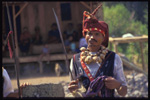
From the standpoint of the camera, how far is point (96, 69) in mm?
2609

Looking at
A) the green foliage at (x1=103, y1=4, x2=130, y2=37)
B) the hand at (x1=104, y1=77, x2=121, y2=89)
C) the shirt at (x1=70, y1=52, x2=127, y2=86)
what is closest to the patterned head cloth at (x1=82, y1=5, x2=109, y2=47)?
the shirt at (x1=70, y1=52, x2=127, y2=86)

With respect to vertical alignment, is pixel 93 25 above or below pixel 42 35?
above

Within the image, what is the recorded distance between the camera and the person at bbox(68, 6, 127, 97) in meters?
2.47

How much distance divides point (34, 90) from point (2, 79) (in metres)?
0.31

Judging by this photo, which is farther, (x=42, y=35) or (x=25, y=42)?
(x=42, y=35)

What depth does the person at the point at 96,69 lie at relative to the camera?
2467 mm

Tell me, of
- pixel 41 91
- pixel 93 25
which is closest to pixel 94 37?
pixel 93 25

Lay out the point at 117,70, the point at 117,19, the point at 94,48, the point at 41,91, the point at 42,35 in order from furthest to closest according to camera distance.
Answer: the point at 117,19 → the point at 42,35 → the point at 94,48 → the point at 117,70 → the point at 41,91

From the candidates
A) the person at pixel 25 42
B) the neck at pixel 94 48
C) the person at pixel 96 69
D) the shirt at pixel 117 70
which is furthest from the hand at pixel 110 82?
the person at pixel 25 42

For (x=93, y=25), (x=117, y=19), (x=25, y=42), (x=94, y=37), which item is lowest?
(x=25, y=42)

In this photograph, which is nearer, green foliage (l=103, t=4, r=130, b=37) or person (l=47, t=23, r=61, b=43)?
person (l=47, t=23, r=61, b=43)

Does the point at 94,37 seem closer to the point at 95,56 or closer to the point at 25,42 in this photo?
the point at 95,56

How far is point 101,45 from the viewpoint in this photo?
2766 millimetres

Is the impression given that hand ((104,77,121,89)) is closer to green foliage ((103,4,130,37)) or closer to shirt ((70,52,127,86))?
shirt ((70,52,127,86))
